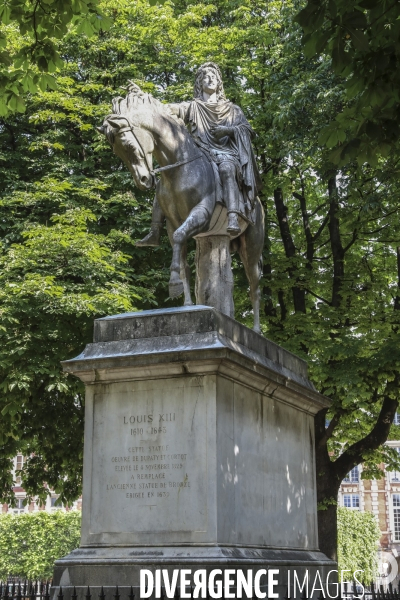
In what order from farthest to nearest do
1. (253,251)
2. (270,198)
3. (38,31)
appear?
(270,198), (253,251), (38,31)

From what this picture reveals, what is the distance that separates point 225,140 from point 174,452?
387 centimetres

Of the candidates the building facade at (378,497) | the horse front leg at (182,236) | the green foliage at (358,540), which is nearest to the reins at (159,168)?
the horse front leg at (182,236)

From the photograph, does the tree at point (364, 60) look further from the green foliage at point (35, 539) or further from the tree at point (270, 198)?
the green foliage at point (35, 539)

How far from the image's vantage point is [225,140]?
31.6 ft

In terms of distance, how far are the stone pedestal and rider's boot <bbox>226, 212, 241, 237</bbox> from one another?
123cm

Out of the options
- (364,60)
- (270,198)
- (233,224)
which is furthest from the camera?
(270,198)

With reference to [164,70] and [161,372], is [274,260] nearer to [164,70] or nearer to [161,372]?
[164,70]

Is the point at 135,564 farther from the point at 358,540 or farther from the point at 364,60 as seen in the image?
the point at 358,540

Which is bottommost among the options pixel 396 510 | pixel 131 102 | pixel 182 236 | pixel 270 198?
pixel 396 510

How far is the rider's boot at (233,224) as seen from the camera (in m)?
9.01

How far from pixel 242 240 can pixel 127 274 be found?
726 cm

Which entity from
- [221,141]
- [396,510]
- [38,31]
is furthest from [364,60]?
[396,510]

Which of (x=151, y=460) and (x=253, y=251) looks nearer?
(x=151, y=460)

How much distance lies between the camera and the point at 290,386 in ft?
29.9
